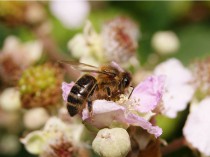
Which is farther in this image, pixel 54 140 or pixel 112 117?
pixel 54 140

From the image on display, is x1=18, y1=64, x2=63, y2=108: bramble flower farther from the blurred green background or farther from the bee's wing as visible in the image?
the blurred green background

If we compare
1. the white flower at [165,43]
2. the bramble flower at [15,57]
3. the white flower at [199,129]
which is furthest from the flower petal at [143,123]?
the white flower at [165,43]

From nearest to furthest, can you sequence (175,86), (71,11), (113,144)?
1. (113,144)
2. (175,86)
3. (71,11)

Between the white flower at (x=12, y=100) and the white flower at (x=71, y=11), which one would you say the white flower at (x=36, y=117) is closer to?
the white flower at (x=12, y=100)

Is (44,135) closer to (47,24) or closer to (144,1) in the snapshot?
(47,24)

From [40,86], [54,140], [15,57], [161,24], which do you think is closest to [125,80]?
[54,140]

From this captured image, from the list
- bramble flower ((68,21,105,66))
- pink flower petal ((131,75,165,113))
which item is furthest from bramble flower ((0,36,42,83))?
pink flower petal ((131,75,165,113))

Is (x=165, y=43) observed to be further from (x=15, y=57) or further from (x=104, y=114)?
(x=104, y=114)

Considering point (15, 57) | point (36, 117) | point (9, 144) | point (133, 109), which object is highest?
point (133, 109)
